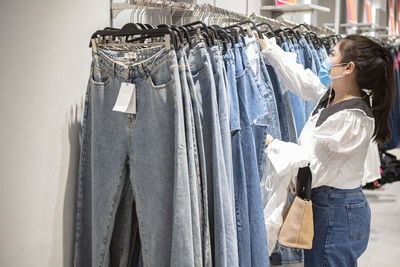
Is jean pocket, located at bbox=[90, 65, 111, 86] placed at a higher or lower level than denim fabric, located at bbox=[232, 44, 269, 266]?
higher

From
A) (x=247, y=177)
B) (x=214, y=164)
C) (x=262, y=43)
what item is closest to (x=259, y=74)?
(x=262, y=43)

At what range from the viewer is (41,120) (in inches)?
73.5

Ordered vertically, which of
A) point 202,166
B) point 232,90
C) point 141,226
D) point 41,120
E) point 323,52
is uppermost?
point 323,52

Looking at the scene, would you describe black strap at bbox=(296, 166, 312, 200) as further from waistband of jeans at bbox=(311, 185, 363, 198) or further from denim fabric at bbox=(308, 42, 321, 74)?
denim fabric at bbox=(308, 42, 321, 74)

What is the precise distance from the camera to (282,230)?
7.78 feet

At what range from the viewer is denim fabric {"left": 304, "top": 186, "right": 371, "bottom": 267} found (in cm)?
232

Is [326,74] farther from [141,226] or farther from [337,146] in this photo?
[141,226]

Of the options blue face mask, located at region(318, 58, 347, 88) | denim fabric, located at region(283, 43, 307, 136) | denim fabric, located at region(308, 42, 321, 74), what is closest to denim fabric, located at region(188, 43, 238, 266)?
blue face mask, located at region(318, 58, 347, 88)

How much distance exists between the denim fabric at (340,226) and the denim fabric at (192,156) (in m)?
0.82

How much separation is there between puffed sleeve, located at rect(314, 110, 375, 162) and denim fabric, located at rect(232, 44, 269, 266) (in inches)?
14.3

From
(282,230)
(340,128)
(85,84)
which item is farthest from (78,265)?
(340,128)

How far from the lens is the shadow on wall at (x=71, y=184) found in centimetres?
205

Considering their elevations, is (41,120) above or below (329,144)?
above

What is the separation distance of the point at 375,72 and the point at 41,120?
5.18ft
